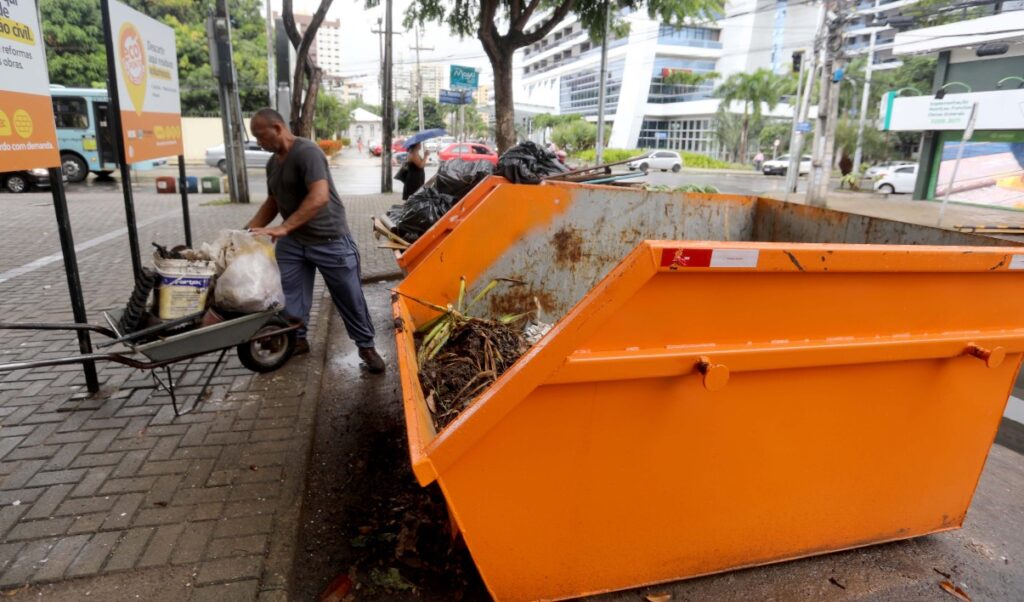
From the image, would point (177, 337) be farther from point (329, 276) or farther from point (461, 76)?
point (461, 76)

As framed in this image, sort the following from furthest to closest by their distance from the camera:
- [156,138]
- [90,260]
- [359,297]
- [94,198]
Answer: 1. [94,198]
2. [90,260]
3. [156,138]
4. [359,297]

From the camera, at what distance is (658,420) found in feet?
6.55

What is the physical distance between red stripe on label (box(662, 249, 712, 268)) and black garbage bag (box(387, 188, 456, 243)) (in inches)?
135

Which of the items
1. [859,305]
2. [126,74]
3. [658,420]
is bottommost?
[658,420]

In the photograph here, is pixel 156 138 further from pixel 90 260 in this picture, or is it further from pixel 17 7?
pixel 90 260

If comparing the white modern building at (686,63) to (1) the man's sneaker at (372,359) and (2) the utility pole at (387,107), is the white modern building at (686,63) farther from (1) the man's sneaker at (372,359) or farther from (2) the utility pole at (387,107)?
(1) the man's sneaker at (372,359)

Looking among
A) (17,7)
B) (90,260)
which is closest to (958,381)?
(17,7)

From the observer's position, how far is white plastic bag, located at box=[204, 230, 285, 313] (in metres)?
3.47

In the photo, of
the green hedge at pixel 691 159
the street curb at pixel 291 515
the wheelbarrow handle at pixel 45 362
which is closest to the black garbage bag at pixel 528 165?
the street curb at pixel 291 515

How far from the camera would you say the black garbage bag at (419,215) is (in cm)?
509

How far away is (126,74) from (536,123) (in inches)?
2351

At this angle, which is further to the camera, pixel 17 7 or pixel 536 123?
pixel 536 123

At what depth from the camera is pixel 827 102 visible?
17.5m

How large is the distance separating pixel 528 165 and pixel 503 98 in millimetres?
6590
